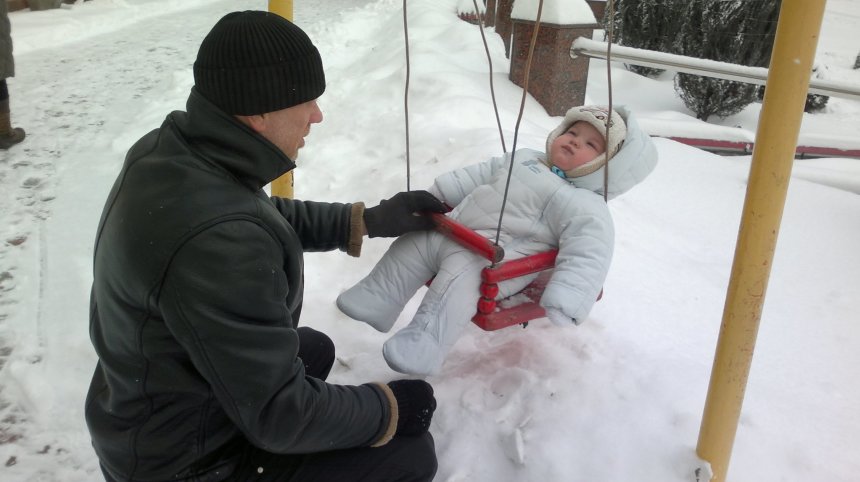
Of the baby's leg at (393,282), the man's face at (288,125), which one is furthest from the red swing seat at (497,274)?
the man's face at (288,125)

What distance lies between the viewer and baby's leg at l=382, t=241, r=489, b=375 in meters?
2.16

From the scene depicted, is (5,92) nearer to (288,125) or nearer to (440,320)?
(440,320)

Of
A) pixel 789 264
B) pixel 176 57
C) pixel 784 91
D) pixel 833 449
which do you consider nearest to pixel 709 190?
pixel 789 264

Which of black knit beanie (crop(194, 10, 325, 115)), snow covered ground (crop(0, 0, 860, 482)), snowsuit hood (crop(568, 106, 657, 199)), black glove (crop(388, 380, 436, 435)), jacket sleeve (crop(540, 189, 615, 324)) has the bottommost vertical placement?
snow covered ground (crop(0, 0, 860, 482))

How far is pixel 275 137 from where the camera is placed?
1.51 meters

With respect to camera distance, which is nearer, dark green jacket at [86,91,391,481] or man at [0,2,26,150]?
dark green jacket at [86,91,391,481]

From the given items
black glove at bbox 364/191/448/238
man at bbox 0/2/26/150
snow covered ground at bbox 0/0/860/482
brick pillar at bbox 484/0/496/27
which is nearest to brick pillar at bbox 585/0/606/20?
brick pillar at bbox 484/0/496/27

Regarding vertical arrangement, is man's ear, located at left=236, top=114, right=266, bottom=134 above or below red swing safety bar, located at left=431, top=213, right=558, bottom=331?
above

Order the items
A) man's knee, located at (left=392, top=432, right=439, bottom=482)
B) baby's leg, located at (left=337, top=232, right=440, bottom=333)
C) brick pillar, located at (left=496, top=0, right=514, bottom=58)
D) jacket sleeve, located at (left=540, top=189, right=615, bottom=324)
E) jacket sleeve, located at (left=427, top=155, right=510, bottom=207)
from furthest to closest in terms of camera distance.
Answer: brick pillar, located at (left=496, top=0, right=514, bottom=58), jacket sleeve, located at (left=427, top=155, right=510, bottom=207), baby's leg, located at (left=337, top=232, right=440, bottom=333), jacket sleeve, located at (left=540, top=189, right=615, bottom=324), man's knee, located at (left=392, top=432, right=439, bottom=482)

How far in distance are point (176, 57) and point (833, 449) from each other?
25.8ft

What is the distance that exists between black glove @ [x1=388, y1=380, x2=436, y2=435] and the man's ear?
0.73 metres

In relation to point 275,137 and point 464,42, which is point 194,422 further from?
point 464,42

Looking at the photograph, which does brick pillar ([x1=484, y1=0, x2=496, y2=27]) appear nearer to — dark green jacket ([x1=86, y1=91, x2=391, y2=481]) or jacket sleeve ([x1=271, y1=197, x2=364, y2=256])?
jacket sleeve ([x1=271, y1=197, x2=364, y2=256])

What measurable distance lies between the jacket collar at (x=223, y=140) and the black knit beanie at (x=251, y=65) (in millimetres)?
27
